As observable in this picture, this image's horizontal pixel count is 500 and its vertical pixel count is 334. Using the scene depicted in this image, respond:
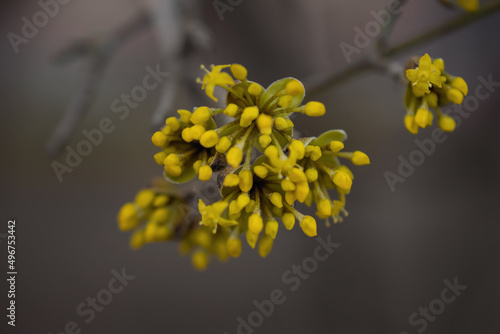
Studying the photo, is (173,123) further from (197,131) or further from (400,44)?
(400,44)

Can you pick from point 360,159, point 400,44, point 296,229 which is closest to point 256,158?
point 360,159

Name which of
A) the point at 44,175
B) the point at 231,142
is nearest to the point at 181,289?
the point at 44,175

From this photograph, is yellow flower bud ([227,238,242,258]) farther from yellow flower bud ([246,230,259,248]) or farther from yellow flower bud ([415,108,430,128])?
yellow flower bud ([415,108,430,128])

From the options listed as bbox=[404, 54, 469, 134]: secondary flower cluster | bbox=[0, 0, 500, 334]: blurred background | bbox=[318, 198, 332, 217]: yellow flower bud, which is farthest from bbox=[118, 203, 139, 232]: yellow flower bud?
bbox=[0, 0, 500, 334]: blurred background

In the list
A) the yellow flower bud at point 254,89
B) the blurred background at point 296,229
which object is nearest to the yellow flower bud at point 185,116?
the yellow flower bud at point 254,89

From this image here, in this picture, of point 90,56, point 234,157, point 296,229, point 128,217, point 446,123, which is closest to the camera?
point 234,157

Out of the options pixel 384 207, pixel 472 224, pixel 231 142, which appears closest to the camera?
pixel 231 142

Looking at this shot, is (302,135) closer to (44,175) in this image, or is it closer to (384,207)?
(384,207)
